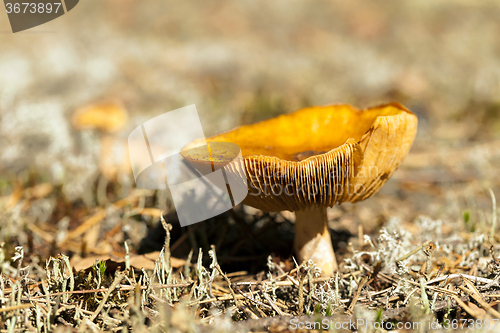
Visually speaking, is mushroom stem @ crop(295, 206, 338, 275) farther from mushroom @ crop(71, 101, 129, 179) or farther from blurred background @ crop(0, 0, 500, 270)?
mushroom @ crop(71, 101, 129, 179)

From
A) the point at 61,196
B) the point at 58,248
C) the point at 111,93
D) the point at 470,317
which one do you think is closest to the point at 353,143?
the point at 470,317

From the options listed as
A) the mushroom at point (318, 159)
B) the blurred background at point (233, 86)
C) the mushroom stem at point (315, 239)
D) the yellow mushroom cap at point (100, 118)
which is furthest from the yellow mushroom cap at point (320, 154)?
the yellow mushroom cap at point (100, 118)

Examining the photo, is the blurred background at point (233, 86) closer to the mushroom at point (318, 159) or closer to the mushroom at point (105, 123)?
the mushroom at point (105, 123)

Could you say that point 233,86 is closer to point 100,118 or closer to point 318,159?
point 100,118

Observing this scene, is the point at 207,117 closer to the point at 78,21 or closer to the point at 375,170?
the point at 375,170

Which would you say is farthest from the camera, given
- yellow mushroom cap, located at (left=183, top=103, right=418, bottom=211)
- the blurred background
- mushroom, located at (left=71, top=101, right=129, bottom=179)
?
mushroom, located at (left=71, top=101, right=129, bottom=179)

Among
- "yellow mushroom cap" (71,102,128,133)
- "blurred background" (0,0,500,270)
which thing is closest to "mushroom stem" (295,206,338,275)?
"blurred background" (0,0,500,270)

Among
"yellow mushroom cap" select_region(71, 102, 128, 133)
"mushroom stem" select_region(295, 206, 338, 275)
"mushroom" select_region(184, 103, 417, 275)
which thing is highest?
"yellow mushroom cap" select_region(71, 102, 128, 133)

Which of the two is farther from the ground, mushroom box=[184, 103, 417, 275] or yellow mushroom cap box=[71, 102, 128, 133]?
yellow mushroom cap box=[71, 102, 128, 133]
